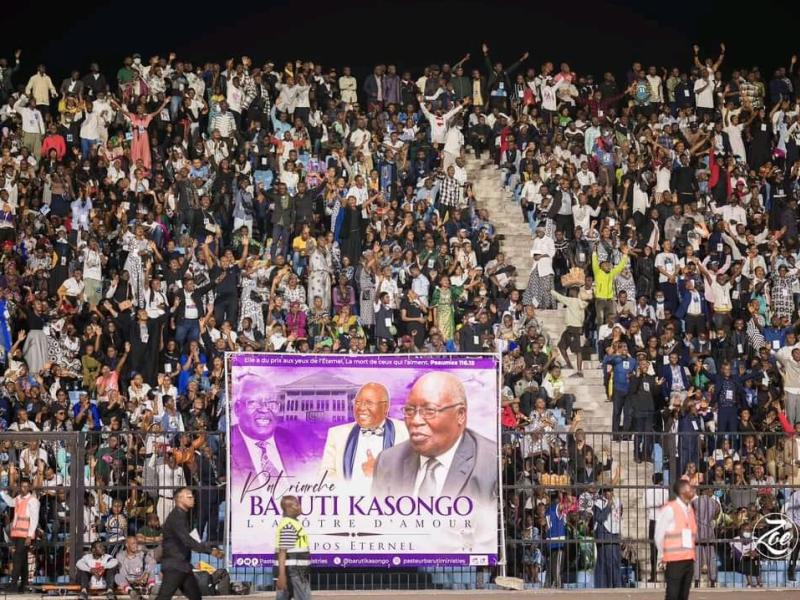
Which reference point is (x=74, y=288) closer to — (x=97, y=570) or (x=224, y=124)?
(x=224, y=124)

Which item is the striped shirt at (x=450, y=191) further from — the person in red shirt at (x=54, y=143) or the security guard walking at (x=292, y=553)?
the security guard walking at (x=292, y=553)

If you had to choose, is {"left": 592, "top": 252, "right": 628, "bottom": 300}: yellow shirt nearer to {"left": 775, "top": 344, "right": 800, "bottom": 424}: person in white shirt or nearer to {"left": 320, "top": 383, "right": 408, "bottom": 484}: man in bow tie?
{"left": 775, "top": 344, "right": 800, "bottom": 424}: person in white shirt

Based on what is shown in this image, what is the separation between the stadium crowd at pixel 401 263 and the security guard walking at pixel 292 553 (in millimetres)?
3661

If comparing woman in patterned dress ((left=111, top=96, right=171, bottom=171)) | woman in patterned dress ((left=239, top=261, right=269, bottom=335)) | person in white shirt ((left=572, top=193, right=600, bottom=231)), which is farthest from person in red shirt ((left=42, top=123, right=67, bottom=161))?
person in white shirt ((left=572, top=193, right=600, bottom=231))

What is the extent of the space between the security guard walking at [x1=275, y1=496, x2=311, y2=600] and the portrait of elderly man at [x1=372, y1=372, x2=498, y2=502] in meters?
4.17

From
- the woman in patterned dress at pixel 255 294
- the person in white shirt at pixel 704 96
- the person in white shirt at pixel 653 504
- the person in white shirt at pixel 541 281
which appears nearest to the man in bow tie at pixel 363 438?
the person in white shirt at pixel 653 504

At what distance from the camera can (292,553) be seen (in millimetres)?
16422

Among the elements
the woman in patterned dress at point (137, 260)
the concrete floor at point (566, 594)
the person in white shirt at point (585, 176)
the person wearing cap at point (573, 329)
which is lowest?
the concrete floor at point (566, 594)

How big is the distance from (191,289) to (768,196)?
12.7 m

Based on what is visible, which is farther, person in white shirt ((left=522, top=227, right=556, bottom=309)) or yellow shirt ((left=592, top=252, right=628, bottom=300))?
person in white shirt ((left=522, top=227, right=556, bottom=309))

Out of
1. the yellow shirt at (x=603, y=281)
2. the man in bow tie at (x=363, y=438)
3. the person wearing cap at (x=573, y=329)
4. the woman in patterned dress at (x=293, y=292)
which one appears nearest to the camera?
the man in bow tie at (x=363, y=438)

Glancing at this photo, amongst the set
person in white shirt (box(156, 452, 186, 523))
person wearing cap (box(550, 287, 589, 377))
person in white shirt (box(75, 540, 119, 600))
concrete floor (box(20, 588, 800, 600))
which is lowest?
concrete floor (box(20, 588, 800, 600))

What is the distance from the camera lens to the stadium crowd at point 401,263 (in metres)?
20.9
